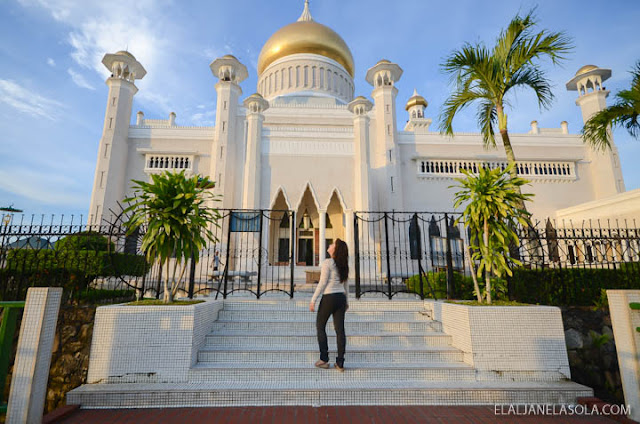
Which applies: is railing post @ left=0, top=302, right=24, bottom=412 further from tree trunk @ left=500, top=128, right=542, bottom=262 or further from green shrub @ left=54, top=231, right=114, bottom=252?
tree trunk @ left=500, top=128, right=542, bottom=262

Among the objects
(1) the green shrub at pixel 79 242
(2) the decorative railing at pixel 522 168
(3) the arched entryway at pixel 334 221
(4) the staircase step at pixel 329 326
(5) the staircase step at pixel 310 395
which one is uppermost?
(2) the decorative railing at pixel 522 168

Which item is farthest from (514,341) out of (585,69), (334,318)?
(585,69)

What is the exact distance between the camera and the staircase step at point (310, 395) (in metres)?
3.23

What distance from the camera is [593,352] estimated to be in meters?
4.77

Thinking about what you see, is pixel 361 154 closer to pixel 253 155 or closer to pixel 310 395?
pixel 253 155

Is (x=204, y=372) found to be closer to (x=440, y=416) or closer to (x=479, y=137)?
(x=440, y=416)

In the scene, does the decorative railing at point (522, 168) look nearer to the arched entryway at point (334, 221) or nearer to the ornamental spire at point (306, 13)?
the arched entryway at point (334, 221)

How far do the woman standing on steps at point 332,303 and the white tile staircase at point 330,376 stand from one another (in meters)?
0.22

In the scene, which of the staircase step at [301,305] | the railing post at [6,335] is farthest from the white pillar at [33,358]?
the staircase step at [301,305]

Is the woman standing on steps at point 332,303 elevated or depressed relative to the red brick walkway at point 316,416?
elevated

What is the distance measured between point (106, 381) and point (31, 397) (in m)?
0.84

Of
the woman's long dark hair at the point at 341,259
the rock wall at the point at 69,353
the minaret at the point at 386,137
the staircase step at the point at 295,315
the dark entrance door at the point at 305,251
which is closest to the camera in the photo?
the woman's long dark hair at the point at 341,259

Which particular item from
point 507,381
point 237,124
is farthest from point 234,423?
point 237,124

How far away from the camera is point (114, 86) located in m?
15.2
